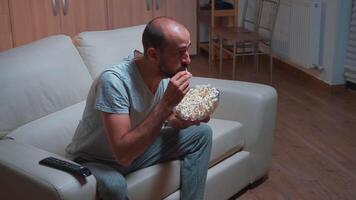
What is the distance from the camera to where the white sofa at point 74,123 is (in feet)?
5.41

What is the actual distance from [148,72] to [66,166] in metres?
0.45

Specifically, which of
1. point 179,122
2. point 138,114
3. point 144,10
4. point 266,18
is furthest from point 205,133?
point 266,18

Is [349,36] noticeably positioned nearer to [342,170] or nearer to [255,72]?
[255,72]

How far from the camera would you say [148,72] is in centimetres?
177

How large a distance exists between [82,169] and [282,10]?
374 cm

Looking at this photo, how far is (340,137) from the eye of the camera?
3.19 meters

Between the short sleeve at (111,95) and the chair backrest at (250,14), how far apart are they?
3417 millimetres

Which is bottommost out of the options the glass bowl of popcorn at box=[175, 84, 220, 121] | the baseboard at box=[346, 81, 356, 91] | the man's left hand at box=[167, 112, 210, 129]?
the baseboard at box=[346, 81, 356, 91]

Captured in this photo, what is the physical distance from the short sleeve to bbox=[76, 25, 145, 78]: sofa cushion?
25.6 inches

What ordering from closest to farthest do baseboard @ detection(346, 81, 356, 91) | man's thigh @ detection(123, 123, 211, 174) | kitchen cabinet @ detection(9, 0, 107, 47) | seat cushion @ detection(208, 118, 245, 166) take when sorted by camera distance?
man's thigh @ detection(123, 123, 211, 174)
seat cushion @ detection(208, 118, 245, 166)
kitchen cabinet @ detection(9, 0, 107, 47)
baseboard @ detection(346, 81, 356, 91)

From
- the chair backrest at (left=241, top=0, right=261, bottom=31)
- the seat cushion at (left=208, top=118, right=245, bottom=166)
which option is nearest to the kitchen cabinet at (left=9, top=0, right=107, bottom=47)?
the chair backrest at (left=241, top=0, right=261, bottom=31)

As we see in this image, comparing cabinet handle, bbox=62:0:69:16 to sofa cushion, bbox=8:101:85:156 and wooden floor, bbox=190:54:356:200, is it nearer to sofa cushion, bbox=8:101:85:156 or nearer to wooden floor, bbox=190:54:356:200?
wooden floor, bbox=190:54:356:200

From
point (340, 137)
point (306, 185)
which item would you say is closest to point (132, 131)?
point (306, 185)

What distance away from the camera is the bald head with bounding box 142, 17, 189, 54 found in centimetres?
167
